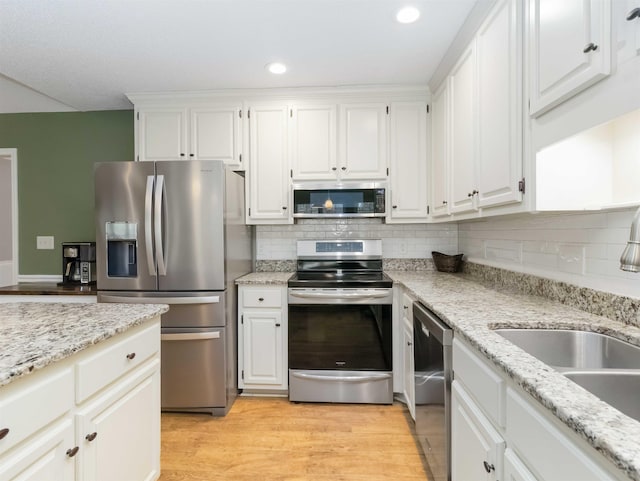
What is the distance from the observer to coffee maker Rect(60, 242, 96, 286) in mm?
2713

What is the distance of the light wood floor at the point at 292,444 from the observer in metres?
1.77

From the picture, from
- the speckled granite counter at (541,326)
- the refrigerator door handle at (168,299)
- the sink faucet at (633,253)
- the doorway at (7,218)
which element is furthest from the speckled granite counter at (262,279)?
the doorway at (7,218)

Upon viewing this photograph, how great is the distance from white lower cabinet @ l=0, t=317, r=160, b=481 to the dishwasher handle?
4.18 ft

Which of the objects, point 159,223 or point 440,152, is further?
point 440,152

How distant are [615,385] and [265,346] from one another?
6.83ft


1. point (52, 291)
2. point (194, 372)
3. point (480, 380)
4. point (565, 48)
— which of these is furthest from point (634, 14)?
point (52, 291)

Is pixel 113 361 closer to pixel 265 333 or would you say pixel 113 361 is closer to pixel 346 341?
pixel 265 333

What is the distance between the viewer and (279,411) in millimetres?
2396

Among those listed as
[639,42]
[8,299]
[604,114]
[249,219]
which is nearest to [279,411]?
[249,219]

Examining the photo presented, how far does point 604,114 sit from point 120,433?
6.42 feet

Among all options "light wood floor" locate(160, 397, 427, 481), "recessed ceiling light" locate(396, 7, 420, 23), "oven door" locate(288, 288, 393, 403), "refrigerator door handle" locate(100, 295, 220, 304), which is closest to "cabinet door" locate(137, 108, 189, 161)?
"refrigerator door handle" locate(100, 295, 220, 304)

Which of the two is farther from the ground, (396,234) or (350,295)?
(396,234)

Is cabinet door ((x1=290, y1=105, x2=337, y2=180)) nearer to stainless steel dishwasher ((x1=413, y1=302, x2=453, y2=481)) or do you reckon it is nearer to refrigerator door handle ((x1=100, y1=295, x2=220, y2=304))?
refrigerator door handle ((x1=100, y1=295, x2=220, y2=304))

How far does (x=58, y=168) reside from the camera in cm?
318
